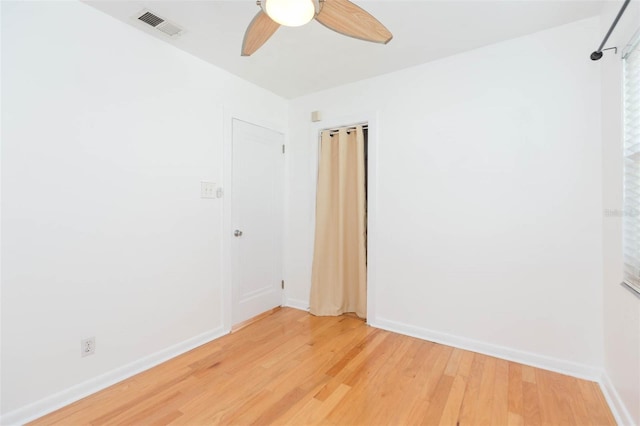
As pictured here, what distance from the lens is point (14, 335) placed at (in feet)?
5.38

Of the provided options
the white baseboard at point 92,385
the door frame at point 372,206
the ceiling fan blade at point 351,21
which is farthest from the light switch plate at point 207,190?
the ceiling fan blade at point 351,21

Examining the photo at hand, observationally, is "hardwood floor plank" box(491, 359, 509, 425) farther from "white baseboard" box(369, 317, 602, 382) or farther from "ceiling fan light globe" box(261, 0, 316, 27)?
"ceiling fan light globe" box(261, 0, 316, 27)

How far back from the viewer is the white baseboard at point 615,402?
1.58m

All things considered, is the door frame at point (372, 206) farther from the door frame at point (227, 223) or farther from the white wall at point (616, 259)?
the white wall at point (616, 259)

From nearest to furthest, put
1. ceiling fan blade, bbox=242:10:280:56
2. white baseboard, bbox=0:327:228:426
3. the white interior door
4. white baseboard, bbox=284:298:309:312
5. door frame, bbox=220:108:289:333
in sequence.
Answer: ceiling fan blade, bbox=242:10:280:56
white baseboard, bbox=0:327:228:426
door frame, bbox=220:108:289:333
the white interior door
white baseboard, bbox=284:298:309:312

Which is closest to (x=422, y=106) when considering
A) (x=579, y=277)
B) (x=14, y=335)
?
(x=579, y=277)

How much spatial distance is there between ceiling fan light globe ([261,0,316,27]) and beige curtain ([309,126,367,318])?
5.98ft

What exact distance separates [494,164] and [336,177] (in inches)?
61.0

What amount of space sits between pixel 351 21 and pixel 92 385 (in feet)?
8.89

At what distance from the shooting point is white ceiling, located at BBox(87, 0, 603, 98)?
6.35 ft

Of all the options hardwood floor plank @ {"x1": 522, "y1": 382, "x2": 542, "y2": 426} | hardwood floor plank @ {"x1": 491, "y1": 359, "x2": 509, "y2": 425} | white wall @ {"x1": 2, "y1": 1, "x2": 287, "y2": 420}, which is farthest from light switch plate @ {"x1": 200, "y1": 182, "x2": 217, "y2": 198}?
hardwood floor plank @ {"x1": 522, "y1": 382, "x2": 542, "y2": 426}

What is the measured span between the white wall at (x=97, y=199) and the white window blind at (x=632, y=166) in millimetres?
2922

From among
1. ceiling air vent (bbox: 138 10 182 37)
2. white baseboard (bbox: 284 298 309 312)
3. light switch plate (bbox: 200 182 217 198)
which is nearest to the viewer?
ceiling air vent (bbox: 138 10 182 37)

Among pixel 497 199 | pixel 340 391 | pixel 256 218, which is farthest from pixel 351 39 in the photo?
pixel 340 391
